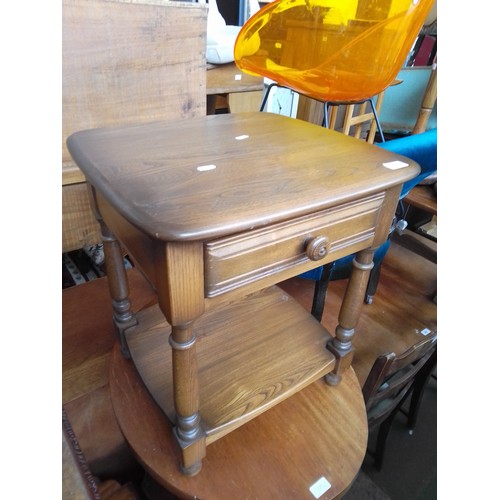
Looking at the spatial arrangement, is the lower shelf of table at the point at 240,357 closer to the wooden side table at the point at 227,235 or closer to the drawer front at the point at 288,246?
the wooden side table at the point at 227,235

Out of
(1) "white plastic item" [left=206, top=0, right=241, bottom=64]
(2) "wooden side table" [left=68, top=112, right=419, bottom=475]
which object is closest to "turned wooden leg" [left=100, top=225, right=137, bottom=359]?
(2) "wooden side table" [left=68, top=112, right=419, bottom=475]

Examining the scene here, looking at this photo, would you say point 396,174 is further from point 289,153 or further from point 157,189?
point 157,189

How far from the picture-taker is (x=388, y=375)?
0.92 meters

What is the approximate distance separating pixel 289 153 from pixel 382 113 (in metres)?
1.97

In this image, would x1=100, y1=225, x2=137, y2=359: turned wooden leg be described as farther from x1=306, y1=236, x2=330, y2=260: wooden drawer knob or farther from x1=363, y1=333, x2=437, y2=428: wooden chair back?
x1=363, y1=333, x2=437, y2=428: wooden chair back

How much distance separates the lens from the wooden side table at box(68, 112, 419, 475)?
1.37 feet

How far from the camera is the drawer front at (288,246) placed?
44 centimetres

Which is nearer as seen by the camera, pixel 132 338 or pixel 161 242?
pixel 161 242

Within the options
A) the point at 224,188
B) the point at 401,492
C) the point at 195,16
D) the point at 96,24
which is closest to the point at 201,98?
the point at 195,16

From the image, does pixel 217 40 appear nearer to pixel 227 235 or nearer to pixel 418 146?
pixel 418 146

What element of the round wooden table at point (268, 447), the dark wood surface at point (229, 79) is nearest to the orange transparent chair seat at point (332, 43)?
the dark wood surface at point (229, 79)

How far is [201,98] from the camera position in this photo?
0.99 meters

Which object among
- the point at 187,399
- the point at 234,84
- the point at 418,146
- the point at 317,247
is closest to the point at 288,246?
the point at 317,247

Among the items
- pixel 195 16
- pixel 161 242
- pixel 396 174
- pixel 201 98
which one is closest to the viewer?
pixel 161 242
